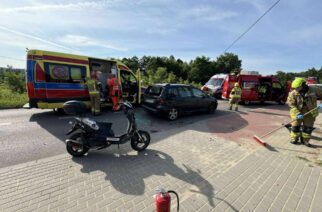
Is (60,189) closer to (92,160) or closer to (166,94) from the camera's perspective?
(92,160)

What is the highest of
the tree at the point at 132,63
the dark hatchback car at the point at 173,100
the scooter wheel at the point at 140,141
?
the tree at the point at 132,63

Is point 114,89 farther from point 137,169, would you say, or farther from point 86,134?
point 137,169

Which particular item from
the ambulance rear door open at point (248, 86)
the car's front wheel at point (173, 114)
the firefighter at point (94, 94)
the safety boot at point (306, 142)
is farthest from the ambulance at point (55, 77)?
the ambulance rear door open at point (248, 86)

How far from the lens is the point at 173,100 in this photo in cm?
650

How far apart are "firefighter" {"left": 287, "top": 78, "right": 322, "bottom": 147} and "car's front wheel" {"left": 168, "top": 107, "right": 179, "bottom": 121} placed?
399 cm

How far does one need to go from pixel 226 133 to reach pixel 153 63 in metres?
40.4

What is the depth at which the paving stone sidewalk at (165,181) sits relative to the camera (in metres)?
2.13

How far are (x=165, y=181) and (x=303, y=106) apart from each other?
15.1 ft

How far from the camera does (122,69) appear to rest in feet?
28.7

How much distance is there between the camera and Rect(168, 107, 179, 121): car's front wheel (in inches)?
258

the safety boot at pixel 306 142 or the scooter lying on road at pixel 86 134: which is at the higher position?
the scooter lying on road at pixel 86 134

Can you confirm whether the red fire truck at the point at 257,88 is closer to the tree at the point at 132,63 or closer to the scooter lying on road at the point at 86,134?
A: the scooter lying on road at the point at 86,134

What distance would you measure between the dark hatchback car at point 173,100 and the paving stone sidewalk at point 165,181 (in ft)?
8.88

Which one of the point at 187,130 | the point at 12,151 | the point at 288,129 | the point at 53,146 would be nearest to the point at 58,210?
the point at 53,146
